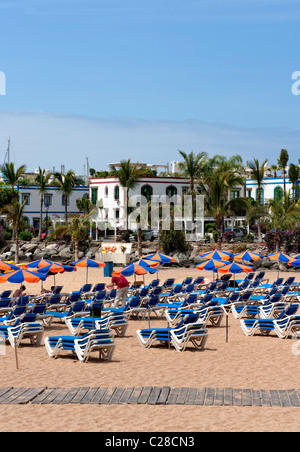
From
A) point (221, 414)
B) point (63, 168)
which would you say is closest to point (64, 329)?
point (221, 414)

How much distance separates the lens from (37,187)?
73438 mm

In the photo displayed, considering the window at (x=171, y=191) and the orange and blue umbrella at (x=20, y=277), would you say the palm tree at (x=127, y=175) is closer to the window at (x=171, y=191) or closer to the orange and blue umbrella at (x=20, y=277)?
the window at (x=171, y=191)

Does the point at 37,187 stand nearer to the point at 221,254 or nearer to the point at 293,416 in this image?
the point at 221,254

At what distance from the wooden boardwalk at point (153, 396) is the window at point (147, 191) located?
52410 millimetres

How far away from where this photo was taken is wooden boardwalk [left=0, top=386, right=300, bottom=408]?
11.6 metres

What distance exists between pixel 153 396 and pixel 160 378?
5.84 feet

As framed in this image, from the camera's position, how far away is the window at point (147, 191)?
6482cm

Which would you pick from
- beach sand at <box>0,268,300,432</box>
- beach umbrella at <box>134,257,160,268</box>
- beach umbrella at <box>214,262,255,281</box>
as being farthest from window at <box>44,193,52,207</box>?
beach sand at <box>0,268,300,432</box>

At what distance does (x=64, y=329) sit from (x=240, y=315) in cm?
568

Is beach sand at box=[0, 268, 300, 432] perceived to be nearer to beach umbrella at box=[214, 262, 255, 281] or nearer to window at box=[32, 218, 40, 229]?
beach umbrella at box=[214, 262, 255, 281]

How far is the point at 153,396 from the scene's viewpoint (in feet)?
39.5

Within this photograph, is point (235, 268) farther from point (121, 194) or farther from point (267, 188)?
point (267, 188)

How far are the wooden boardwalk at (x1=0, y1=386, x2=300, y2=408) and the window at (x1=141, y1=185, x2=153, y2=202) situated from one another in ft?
172

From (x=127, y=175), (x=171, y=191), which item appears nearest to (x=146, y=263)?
(x=127, y=175)
